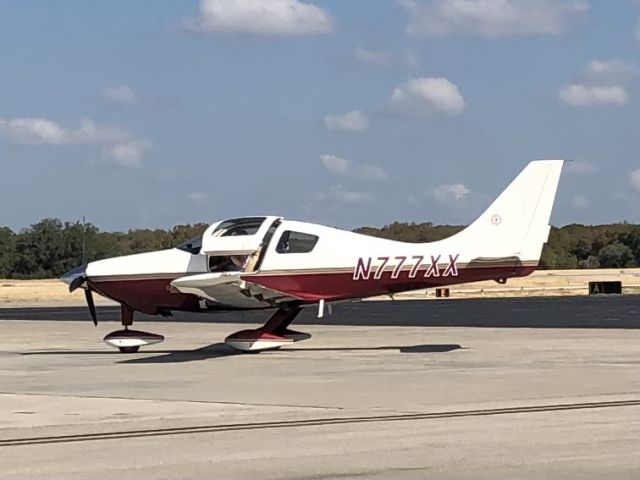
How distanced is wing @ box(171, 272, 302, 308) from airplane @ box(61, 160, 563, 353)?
0.02m

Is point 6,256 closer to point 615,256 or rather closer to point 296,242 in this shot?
point 615,256

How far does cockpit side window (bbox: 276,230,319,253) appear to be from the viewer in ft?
69.6

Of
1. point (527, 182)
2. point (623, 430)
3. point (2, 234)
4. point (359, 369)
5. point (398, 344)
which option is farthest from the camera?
point (2, 234)

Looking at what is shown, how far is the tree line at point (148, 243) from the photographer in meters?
46.4

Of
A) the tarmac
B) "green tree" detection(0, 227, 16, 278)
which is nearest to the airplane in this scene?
the tarmac

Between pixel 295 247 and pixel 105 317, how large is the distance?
19922mm

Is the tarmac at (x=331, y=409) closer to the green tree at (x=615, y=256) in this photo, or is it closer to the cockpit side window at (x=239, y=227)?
the cockpit side window at (x=239, y=227)

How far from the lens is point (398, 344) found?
23938 millimetres

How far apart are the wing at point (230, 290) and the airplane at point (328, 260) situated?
2cm

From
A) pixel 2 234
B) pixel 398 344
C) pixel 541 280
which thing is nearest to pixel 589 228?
pixel 541 280

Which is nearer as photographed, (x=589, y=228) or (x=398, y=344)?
(x=398, y=344)

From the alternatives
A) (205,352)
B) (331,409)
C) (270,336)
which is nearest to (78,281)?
(205,352)

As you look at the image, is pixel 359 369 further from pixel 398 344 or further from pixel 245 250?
pixel 398 344

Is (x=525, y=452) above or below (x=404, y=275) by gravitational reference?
below
